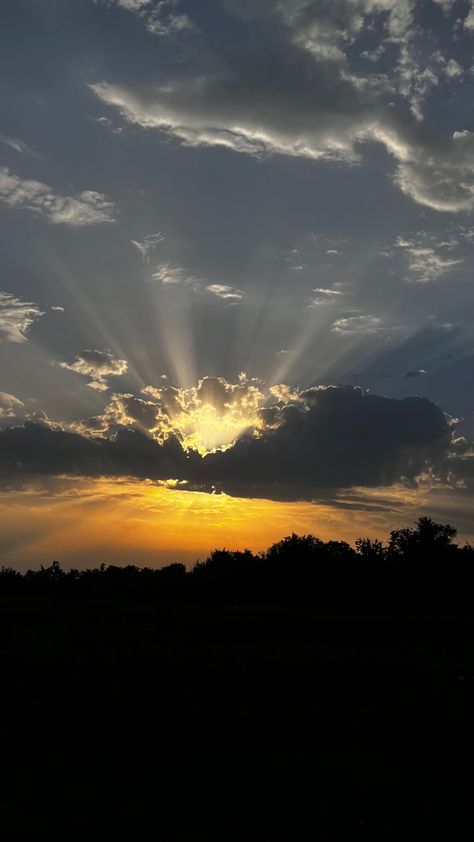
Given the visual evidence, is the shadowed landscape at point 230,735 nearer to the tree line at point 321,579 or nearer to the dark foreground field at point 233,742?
the dark foreground field at point 233,742

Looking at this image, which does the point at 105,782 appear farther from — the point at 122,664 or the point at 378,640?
the point at 378,640

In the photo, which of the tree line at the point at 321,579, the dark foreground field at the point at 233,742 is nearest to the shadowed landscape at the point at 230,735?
the dark foreground field at the point at 233,742

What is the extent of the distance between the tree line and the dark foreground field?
66.0 m

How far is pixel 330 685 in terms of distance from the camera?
2723cm

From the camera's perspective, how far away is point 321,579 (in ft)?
375

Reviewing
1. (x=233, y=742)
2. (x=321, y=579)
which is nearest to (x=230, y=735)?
(x=233, y=742)

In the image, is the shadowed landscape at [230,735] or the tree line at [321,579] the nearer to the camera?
the shadowed landscape at [230,735]

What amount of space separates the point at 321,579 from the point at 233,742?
3757 inches

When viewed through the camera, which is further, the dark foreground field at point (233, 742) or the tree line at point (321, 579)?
the tree line at point (321, 579)

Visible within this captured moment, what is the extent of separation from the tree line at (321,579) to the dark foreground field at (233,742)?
66.0 m

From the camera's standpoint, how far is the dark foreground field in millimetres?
16297

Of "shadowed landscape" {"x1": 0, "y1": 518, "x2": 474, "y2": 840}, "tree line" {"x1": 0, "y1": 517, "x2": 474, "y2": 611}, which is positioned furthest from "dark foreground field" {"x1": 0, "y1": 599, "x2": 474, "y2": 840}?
"tree line" {"x1": 0, "y1": 517, "x2": 474, "y2": 611}

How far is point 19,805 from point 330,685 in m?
14.1

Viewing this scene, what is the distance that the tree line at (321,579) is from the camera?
4134 inches
